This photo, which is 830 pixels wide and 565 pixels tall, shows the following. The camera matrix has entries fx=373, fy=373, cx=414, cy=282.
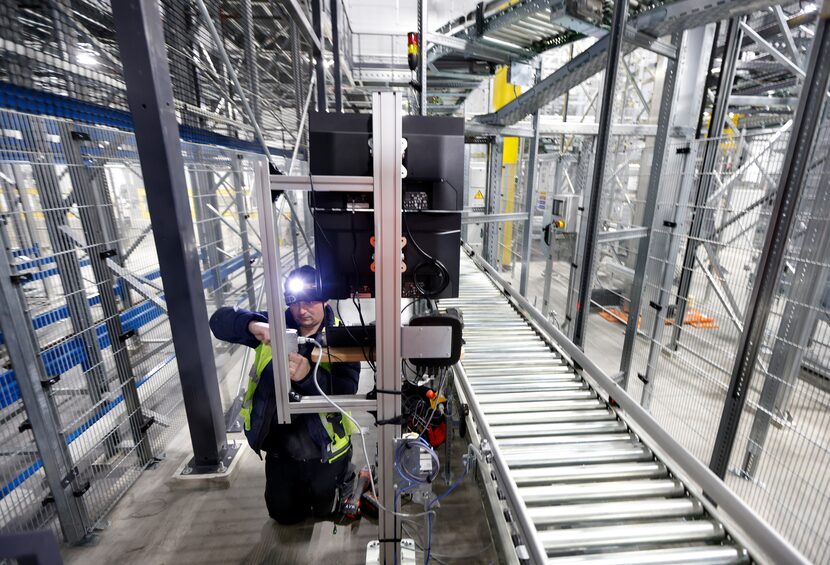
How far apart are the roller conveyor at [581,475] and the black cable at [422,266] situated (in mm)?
638

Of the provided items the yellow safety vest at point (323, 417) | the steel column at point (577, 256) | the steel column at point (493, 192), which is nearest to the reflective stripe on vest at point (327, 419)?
the yellow safety vest at point (323, 417)

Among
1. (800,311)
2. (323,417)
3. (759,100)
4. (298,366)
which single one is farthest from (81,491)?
(759,100)

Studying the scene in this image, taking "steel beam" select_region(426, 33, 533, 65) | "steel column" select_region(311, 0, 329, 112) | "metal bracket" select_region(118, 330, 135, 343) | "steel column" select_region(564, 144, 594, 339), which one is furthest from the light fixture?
"steel column" select_region(564, 144, 594, 339)

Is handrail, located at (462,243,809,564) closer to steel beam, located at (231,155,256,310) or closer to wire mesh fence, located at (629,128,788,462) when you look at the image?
wire mesh fence, located at (629,128,788,462)

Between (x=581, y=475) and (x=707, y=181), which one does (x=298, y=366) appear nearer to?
(x=581, y=475)

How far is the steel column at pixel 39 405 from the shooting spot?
6.57 feet

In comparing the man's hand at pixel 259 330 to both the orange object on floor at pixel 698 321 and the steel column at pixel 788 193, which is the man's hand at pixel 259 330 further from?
the orange object on floor at pixel 698 321

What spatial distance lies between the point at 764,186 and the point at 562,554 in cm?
351

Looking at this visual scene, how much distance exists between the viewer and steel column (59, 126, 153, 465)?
233 centimetres

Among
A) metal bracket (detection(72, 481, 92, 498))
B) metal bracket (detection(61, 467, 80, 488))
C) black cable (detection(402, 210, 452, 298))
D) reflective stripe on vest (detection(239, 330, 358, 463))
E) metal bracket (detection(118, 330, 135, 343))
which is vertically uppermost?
black cable (detection(402, 210, 452, 298))

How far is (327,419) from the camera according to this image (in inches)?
92.4

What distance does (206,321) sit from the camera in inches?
101

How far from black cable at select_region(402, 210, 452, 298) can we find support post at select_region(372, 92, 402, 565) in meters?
0.17

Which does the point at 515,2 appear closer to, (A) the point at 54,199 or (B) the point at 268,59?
(A) the point at 54,199
